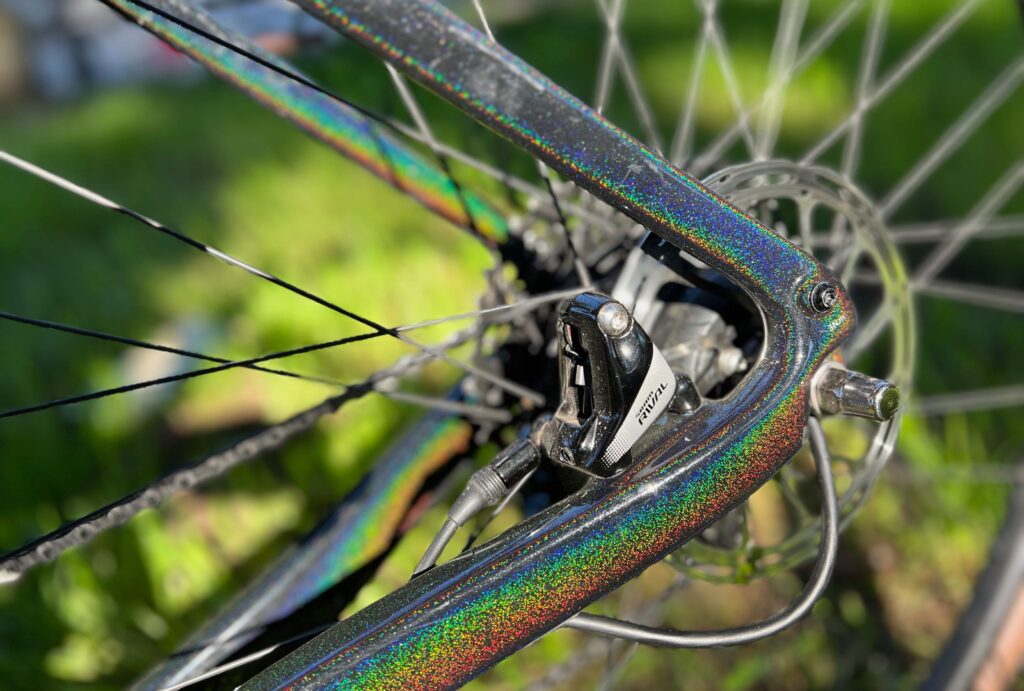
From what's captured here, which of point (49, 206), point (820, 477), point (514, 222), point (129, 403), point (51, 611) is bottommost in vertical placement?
point (51, 611)

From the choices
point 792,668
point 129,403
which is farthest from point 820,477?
point 129,403

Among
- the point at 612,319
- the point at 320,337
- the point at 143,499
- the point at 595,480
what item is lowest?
the point at 320,337

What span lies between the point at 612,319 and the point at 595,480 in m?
0.16

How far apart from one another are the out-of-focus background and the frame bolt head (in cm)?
72

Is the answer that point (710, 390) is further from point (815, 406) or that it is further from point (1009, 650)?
point (1009, 650)

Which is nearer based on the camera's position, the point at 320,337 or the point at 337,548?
the point at 337,548

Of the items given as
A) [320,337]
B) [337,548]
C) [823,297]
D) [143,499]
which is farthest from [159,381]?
[320,337]

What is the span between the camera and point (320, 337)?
2404 mm

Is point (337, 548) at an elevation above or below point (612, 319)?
below

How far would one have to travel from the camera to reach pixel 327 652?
0.94 meters

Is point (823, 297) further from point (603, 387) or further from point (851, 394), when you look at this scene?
point (603, 387)

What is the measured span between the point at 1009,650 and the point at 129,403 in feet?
5.49

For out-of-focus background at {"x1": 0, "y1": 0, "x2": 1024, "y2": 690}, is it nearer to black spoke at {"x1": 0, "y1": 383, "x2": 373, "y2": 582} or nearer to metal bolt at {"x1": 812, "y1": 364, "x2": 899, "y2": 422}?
black spoke at {"x1": 0, "y1": 383, "x2": 373, "y2": 582}

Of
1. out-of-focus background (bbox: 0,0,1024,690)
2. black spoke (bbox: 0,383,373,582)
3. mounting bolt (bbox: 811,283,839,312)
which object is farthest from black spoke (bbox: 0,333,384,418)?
out-of-focus background (bbox: 0,0,1024,690)
